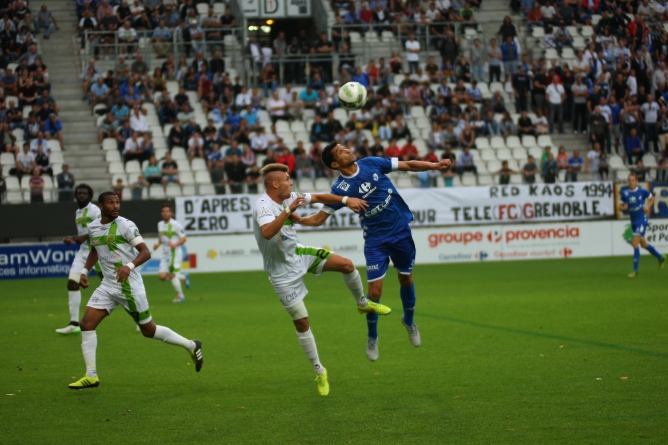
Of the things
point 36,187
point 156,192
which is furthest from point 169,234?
point 36,187

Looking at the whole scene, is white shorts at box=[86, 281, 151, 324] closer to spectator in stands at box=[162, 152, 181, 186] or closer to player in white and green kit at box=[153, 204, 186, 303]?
player in white and green kit at box=[153, 204, 186, 303]

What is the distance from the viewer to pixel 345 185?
31.3ft

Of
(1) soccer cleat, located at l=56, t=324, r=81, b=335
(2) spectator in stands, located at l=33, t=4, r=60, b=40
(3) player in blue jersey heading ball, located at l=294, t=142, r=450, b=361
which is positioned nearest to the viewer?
(3) player in blue jersey heading ball, located at l=294, t=142, r=450, b=361

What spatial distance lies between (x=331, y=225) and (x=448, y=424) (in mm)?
19015

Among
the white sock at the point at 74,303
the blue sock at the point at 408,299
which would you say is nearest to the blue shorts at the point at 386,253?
the blue sock at the point at 408,299

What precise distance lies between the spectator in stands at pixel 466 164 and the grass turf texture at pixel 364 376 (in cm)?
1033

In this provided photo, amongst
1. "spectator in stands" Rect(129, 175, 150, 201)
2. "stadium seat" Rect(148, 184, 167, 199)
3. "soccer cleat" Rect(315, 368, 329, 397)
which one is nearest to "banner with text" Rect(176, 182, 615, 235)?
"stadium seat" Rect(148, 184, 167, 199)

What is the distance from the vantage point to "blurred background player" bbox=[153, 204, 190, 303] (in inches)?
701

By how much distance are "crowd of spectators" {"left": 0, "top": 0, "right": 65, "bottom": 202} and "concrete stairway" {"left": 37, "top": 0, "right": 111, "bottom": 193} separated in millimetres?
463

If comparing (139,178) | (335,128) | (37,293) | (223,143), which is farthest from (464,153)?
(37,293)

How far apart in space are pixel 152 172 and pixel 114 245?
16158 millimetres

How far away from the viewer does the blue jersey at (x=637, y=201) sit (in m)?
19.5

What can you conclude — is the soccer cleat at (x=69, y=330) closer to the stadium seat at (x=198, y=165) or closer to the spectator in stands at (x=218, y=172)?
the spectator in stands at (x=218, y=172)

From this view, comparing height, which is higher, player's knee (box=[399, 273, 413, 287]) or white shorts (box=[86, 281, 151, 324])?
white shorts (box=[86, 281, 151, 324])
